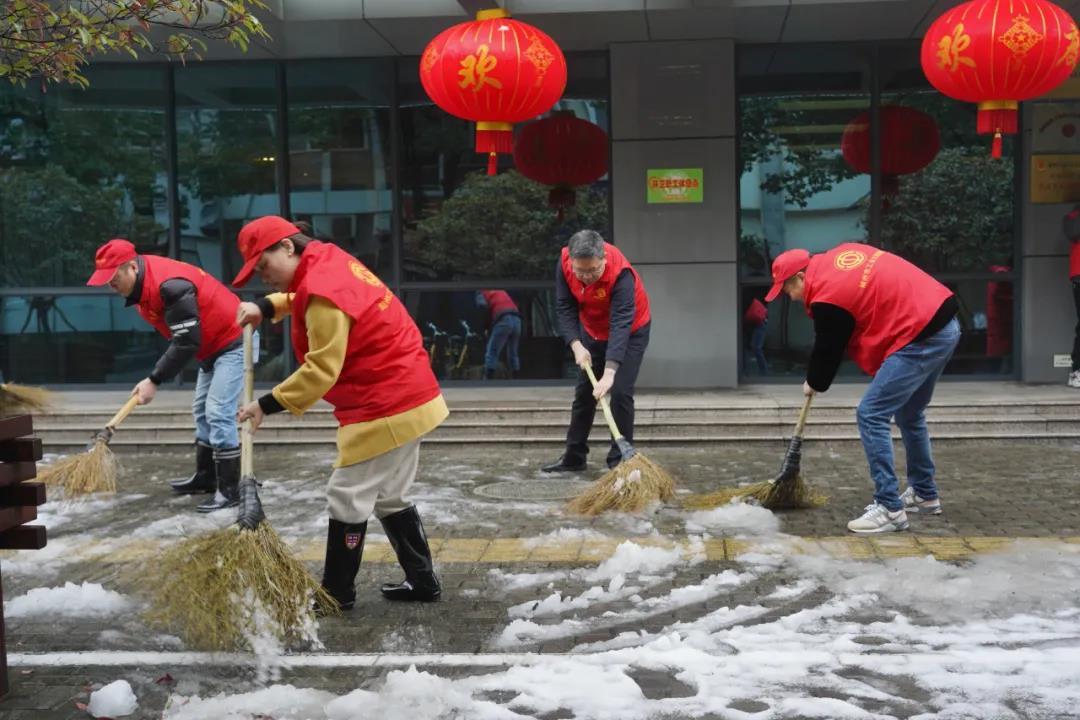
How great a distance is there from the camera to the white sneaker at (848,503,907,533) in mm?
5914

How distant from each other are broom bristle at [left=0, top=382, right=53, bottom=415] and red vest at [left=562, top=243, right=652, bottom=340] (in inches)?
208

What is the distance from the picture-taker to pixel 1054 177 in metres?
10.8

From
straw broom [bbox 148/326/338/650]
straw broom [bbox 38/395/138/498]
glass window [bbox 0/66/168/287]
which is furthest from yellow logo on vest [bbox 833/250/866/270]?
glass window [bbox 0/66/168/287]

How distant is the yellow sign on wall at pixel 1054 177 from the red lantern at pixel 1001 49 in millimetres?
3262

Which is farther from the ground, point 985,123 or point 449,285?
point 985,123

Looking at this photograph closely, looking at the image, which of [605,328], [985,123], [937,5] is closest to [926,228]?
[937,5]

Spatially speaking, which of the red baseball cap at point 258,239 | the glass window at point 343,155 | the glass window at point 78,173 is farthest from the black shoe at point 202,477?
the glass window at point 78,173

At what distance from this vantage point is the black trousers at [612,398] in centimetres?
770

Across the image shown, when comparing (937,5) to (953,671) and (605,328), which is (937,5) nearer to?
(605,328)

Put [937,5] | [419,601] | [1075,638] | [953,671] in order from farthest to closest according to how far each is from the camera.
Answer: [937,5] → [419,601] → [1075,638] → [953,671]

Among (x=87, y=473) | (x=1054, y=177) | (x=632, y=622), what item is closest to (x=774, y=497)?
(x=632, y=622)

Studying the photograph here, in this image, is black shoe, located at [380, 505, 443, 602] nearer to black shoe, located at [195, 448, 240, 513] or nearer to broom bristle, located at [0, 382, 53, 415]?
black shoe, located at [195, 448, 240, 513]

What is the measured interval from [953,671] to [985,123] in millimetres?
5348

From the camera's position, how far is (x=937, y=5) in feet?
32.6
